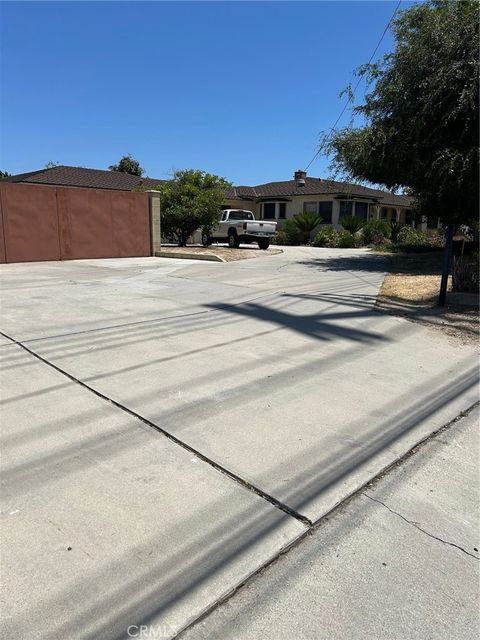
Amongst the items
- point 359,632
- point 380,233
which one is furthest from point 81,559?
point 380,233

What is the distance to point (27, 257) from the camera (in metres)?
17.9

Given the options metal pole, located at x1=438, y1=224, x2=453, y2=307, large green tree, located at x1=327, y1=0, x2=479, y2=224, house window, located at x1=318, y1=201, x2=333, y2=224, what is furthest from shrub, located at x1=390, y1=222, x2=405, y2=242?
metal pole, located at x1=438, y1=224, x2=453, y2=307

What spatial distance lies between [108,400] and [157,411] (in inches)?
19.9

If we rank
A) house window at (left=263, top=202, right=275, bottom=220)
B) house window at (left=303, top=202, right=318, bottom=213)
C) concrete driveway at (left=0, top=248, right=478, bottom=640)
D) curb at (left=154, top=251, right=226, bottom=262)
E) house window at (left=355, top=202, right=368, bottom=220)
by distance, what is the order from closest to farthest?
1. concrete driveway at (left=0, top=248, right=478, bottom=640)
2. curb at (left=154, top=251, right=226, bottom=262)
3. house window at (left=355, top=202, right=368, bottom=220)
4. house window at (left=303, top=202, right=318, bottom=213)
5. house window at (left=263, top=202, right=275, bottom=220)

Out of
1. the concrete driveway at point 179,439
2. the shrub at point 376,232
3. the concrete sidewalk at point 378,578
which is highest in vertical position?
the shrub at point 376,232

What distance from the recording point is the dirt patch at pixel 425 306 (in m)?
7.58

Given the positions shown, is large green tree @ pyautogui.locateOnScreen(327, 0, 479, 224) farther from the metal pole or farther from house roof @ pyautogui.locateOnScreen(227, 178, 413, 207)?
house roof @ pyautogui.locateOnScreen(227, 178, 413, 207)

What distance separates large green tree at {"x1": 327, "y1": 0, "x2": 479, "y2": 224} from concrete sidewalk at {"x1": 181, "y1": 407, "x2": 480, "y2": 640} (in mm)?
8880

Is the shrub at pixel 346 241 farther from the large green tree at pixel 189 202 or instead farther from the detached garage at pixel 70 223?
the detached garage at pixel 70 223

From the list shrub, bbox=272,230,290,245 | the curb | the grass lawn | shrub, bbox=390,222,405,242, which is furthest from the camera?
shrub, bbox=272,230,290,245

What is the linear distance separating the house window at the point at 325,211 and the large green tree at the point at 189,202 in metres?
13.7

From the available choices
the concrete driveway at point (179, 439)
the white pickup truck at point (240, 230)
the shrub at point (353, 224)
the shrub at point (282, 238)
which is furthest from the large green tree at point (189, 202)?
the concrete driveway at point (179, 439)

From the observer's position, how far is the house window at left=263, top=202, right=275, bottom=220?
3981 centimetres

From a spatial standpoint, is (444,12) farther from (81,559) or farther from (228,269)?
(81,559)
